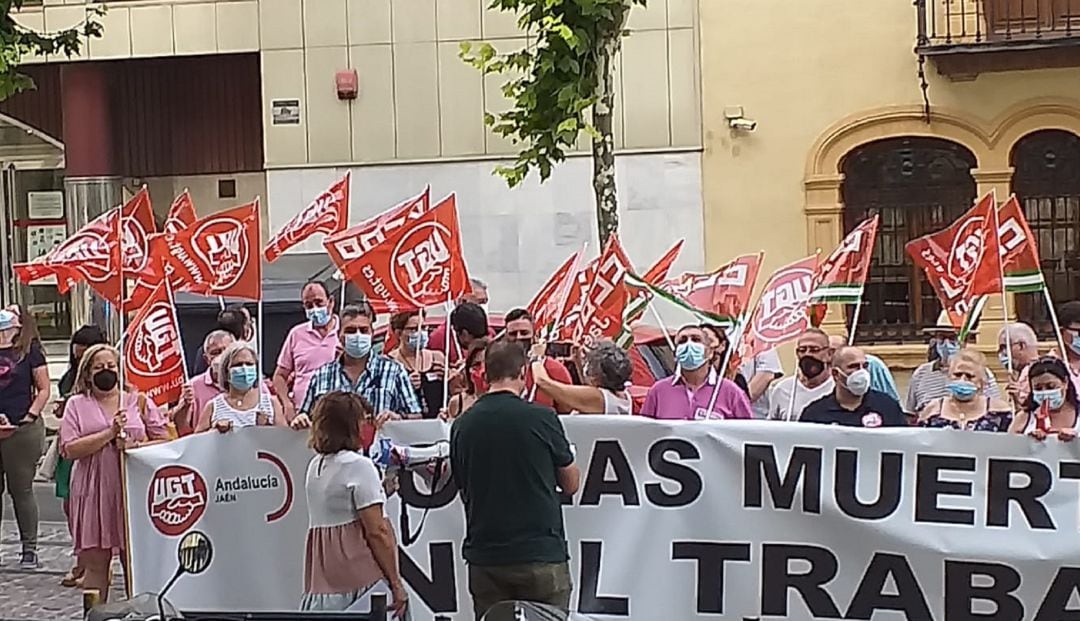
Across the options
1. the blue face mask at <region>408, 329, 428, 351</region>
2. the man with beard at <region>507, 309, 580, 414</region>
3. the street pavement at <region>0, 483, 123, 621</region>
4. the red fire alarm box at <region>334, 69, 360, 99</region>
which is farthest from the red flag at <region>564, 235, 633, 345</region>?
the red fire alarm box at <region>334, 69, 360, 99</region>

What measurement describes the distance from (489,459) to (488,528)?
29 cm

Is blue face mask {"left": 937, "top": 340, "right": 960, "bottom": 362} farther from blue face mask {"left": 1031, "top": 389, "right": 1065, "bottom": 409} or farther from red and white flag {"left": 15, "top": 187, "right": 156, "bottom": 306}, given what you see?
red and white flag {"left": 15, "top": 187, "right": 156, "bottom": 306}

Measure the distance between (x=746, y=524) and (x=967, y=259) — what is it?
236 centimetres

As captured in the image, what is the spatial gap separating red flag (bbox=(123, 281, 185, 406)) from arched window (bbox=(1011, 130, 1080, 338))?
419 inches

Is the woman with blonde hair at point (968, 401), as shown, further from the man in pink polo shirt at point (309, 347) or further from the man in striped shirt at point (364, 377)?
the man in pink polo shirt at point (309, 347)

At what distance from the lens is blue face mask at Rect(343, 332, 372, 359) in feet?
27.3

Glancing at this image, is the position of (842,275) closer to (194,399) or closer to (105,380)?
(194,399)

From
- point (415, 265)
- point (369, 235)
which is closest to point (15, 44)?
point (369, 235)

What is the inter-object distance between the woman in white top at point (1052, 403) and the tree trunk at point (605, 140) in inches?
262

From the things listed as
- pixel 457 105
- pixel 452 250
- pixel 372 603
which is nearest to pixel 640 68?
pixel 457 105

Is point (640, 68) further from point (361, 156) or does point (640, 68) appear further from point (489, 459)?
point (489, 459)

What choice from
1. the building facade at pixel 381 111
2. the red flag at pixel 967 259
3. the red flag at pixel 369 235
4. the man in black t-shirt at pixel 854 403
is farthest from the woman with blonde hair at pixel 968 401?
the building facade at pixel 381 111

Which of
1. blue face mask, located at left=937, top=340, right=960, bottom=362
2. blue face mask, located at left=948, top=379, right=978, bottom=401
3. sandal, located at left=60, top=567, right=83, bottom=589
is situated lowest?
sandal, located at left=60, top=567, right=83, bottom=589

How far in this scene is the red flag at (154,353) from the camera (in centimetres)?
852
